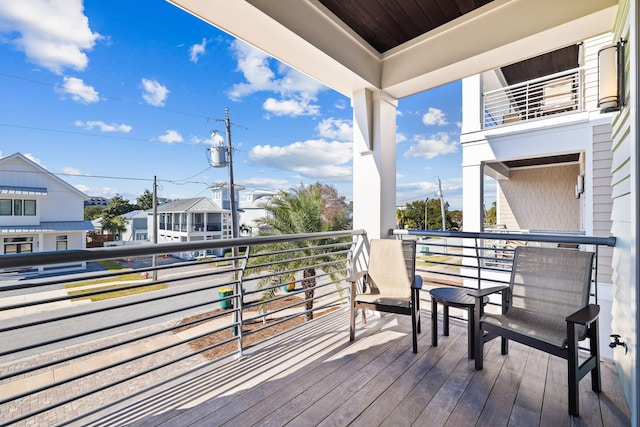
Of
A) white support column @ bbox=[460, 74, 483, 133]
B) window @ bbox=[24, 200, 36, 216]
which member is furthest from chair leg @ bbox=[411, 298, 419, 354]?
window @ bbox=[24, 200, 36, 216]

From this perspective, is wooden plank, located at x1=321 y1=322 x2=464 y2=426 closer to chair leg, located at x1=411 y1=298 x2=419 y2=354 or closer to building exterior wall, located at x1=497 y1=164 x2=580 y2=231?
chair leg, located at x1=411 y1=298 x2=419 y2=354

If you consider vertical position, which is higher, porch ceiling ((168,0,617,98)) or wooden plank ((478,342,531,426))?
porch ceiling ((168,0,617,98))

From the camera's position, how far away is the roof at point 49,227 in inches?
301

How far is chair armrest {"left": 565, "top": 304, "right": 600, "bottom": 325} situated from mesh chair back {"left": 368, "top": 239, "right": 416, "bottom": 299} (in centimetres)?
120

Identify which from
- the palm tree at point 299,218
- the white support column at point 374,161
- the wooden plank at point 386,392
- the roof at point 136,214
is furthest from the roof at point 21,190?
the wooden plank at point 386,392

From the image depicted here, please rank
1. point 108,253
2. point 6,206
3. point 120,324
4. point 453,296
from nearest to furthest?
point 108,253, point 120,324, point 453,296, point 6,206

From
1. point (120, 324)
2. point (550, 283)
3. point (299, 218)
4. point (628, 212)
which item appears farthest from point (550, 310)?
point (299, 218)

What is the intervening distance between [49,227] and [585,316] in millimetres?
11056

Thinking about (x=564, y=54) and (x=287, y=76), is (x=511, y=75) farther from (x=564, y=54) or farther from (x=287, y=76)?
(x=287, y=76)

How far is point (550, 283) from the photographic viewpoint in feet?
7.03

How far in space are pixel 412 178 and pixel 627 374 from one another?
803 inches

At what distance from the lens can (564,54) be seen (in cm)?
614

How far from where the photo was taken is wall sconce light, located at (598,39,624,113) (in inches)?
70.0

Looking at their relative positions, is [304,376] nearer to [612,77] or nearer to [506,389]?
[506,389]
